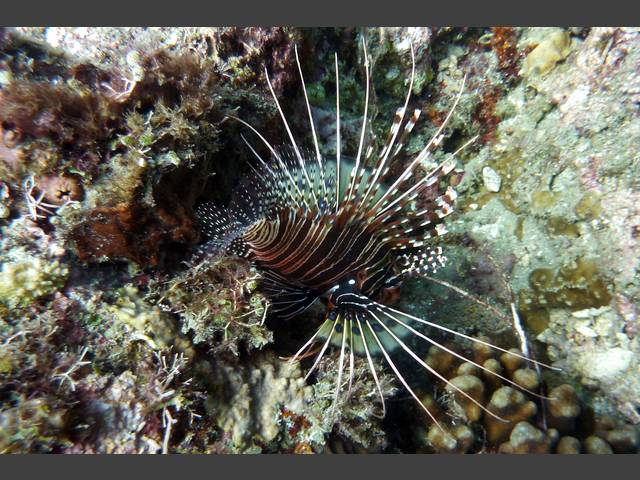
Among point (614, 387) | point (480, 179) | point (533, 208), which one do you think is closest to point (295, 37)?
point (480, 179)

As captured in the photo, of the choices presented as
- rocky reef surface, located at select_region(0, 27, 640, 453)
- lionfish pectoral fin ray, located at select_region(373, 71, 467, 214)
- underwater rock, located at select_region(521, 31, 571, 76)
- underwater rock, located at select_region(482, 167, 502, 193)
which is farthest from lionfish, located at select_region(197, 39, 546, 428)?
underwater rock, located at select_region(521, 31, 571, 76)

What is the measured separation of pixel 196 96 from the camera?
8.81 feet

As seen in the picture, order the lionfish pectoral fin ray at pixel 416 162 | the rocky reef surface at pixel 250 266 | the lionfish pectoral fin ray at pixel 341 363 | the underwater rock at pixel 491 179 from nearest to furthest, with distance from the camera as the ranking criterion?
the rocky reef surface at pixel 250 266
the lionfish pectoral fin ray at pixel 341 363
the lionfish pectoral fin ray at pixel 416 162
the underwater rock at pixel 491 179

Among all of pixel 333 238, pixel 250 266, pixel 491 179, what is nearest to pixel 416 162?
pixel 333 238

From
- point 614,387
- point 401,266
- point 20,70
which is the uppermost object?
point 20,70

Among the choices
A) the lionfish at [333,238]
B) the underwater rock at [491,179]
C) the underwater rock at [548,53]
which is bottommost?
the lionfish at [333,238]

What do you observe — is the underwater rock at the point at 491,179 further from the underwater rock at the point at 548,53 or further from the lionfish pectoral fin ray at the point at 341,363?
the lionfish pectoral fin ray at the point at 341,363

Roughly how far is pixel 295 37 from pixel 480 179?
2753mm

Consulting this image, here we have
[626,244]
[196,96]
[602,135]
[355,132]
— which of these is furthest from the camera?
[355,132]

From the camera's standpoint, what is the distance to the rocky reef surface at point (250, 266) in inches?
88.3

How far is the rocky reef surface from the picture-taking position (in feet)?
7.36

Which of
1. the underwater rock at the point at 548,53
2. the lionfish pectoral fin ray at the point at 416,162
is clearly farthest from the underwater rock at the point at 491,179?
the lionfish pectoral fin ray at the point at 416,162

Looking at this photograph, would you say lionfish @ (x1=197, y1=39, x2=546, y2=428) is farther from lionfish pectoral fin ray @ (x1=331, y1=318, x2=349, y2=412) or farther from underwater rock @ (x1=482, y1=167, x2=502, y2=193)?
underwater rock @ (x1=482, y1=167, x2=502, y2=193)

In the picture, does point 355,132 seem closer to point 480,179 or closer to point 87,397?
point 480,179
